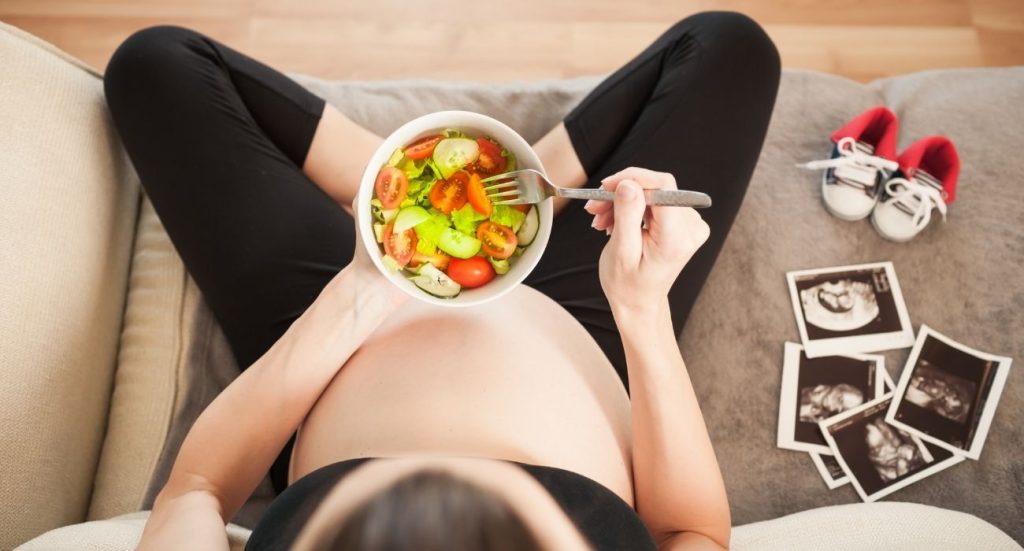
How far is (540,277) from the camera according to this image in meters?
1.37

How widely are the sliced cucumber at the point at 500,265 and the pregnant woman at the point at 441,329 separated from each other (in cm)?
14

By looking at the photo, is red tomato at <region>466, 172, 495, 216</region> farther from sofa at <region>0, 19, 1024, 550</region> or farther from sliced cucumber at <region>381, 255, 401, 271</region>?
sofa at <region>0, 19, 1024, 550</region>

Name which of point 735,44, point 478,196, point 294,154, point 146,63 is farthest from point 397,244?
point 735,44

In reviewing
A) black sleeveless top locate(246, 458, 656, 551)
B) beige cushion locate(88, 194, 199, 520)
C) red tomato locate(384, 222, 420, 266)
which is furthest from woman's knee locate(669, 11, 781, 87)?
beige cushion locate(88, 194, 199, 520)

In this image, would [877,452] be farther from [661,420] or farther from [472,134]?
[472,134]

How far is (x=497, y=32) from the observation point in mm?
2316

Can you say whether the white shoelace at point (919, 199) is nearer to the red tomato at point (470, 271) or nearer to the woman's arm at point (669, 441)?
the woman's arm at point (669, 441)

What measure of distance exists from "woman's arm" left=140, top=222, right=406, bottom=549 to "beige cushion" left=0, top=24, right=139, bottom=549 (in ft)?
1.19

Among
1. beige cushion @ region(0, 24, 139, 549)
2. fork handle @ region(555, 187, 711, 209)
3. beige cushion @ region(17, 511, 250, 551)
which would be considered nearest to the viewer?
fork handle @ region(555, 187, 711, 209)

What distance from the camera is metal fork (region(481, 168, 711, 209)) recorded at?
828 mm

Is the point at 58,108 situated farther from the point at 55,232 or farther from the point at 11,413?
the point at 11,413

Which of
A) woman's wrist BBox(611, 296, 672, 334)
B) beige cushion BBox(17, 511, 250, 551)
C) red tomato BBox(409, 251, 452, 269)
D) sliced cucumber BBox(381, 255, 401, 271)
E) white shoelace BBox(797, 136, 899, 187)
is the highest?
sliced cucumber BBox(381, 255, 401, 271)

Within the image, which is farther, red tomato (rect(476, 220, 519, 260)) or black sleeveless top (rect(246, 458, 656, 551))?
red tomato (rect(476, 220, 519, 260))

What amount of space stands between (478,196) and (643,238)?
0.78ft
